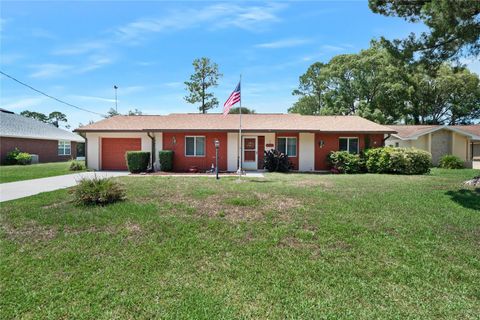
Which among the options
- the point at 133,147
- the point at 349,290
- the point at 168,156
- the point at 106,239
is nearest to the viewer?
the point at 349,290

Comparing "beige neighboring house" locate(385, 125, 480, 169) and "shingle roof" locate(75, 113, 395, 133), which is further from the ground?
"shingle roof" locate(75, 113, 395, 133)

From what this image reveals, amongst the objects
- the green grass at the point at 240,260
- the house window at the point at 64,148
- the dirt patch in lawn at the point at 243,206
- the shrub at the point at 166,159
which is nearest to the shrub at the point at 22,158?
the house window at the point at 64,148

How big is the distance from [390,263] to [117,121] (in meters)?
19.1

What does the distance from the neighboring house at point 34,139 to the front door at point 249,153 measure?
19.6 m

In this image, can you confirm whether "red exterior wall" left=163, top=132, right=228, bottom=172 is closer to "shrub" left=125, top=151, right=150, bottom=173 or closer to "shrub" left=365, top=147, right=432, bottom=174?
"shrub" left=125, top=151, right=150, bottom=173

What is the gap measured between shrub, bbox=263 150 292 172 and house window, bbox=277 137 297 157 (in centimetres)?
104

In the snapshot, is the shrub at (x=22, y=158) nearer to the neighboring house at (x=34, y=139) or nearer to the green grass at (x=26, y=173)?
the neighboring house at (x=34, y=139)

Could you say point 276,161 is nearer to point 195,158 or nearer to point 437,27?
point 195,158

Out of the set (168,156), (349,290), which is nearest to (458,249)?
(349,290)

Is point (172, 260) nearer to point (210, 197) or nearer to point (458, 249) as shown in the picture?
point (210, 197)

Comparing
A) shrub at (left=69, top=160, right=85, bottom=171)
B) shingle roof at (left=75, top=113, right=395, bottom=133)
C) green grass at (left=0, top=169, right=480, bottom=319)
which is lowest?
green grass at (left=0, top=169, right=480, bottom=319)

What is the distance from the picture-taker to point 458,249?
4574 mm

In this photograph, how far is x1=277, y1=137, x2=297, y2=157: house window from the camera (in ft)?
57.2

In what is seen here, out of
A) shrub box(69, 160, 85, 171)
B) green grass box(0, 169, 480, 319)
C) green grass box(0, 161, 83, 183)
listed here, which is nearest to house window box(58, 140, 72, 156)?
green grass box(0, 161, 83, 183)
